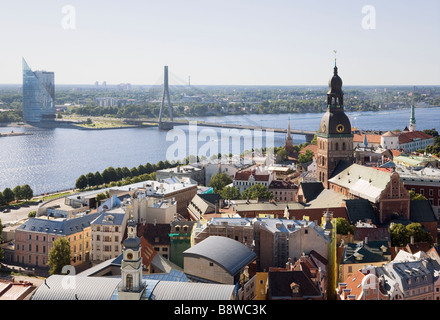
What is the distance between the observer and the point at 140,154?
33375 mm

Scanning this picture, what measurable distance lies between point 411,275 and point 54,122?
4222 centimetres

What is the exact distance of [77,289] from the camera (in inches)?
289

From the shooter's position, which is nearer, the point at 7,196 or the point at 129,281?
the point at 129,281

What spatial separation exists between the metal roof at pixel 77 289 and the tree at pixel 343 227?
19.4 ft

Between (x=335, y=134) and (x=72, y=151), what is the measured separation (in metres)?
21.6

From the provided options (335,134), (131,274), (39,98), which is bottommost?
(131,274)

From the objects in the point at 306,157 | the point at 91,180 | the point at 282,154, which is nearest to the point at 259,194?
the point at 91,180

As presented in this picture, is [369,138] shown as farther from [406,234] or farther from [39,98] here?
[39,98]

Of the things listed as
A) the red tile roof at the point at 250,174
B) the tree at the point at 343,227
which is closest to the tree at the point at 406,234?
the tree at the point at 343,227

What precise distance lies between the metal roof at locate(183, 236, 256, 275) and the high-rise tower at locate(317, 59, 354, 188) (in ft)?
25.0

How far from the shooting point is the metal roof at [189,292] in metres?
6.75

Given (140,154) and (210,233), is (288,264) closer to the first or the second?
(210,233)

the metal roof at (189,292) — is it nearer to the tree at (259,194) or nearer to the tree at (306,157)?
the tree at (259,194)
